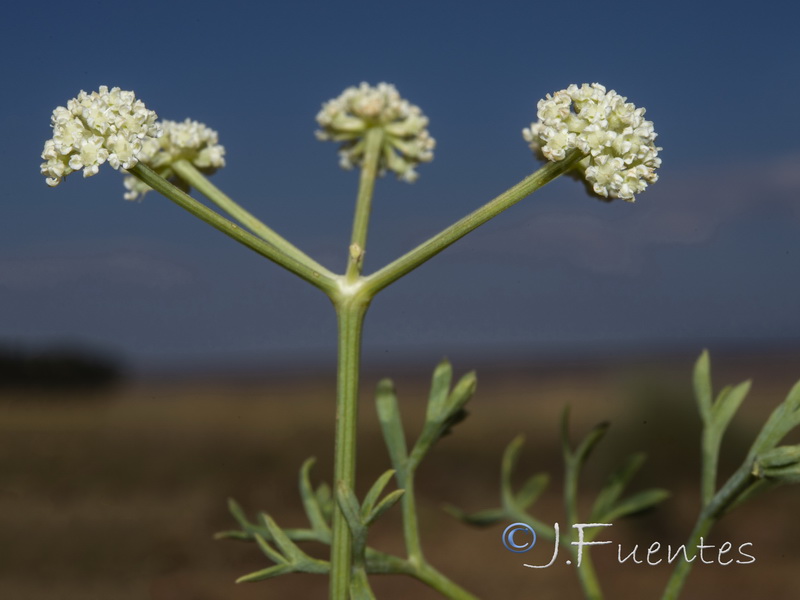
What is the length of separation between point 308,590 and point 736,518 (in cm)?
559

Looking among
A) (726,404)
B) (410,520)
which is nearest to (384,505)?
(410,520)

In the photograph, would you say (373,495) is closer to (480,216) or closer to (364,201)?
(480,216)

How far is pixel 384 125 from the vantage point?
80.0 inches

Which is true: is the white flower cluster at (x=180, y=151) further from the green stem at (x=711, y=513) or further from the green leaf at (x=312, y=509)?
the green stem at (x=711, y=513)

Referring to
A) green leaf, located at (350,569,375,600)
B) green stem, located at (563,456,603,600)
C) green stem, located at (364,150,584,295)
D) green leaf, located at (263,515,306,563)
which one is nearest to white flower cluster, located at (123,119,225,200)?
green stem, located at (364,150,584,295)

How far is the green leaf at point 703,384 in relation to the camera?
181cm

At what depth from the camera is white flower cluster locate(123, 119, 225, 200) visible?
5.78 ft

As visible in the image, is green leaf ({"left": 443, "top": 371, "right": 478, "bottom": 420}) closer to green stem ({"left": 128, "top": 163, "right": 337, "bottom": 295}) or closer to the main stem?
→ the main stem

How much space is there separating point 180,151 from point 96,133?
0.32 meters

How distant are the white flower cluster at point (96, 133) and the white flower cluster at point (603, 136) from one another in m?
0.71

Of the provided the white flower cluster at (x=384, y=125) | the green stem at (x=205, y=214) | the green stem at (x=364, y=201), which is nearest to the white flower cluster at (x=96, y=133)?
the green stem at (x=205, y=214)

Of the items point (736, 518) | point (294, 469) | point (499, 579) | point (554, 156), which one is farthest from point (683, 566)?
point (294, 469)

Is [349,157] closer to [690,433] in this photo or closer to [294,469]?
[690,433]

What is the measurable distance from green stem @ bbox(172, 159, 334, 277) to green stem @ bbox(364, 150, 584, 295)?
0.16 meters
